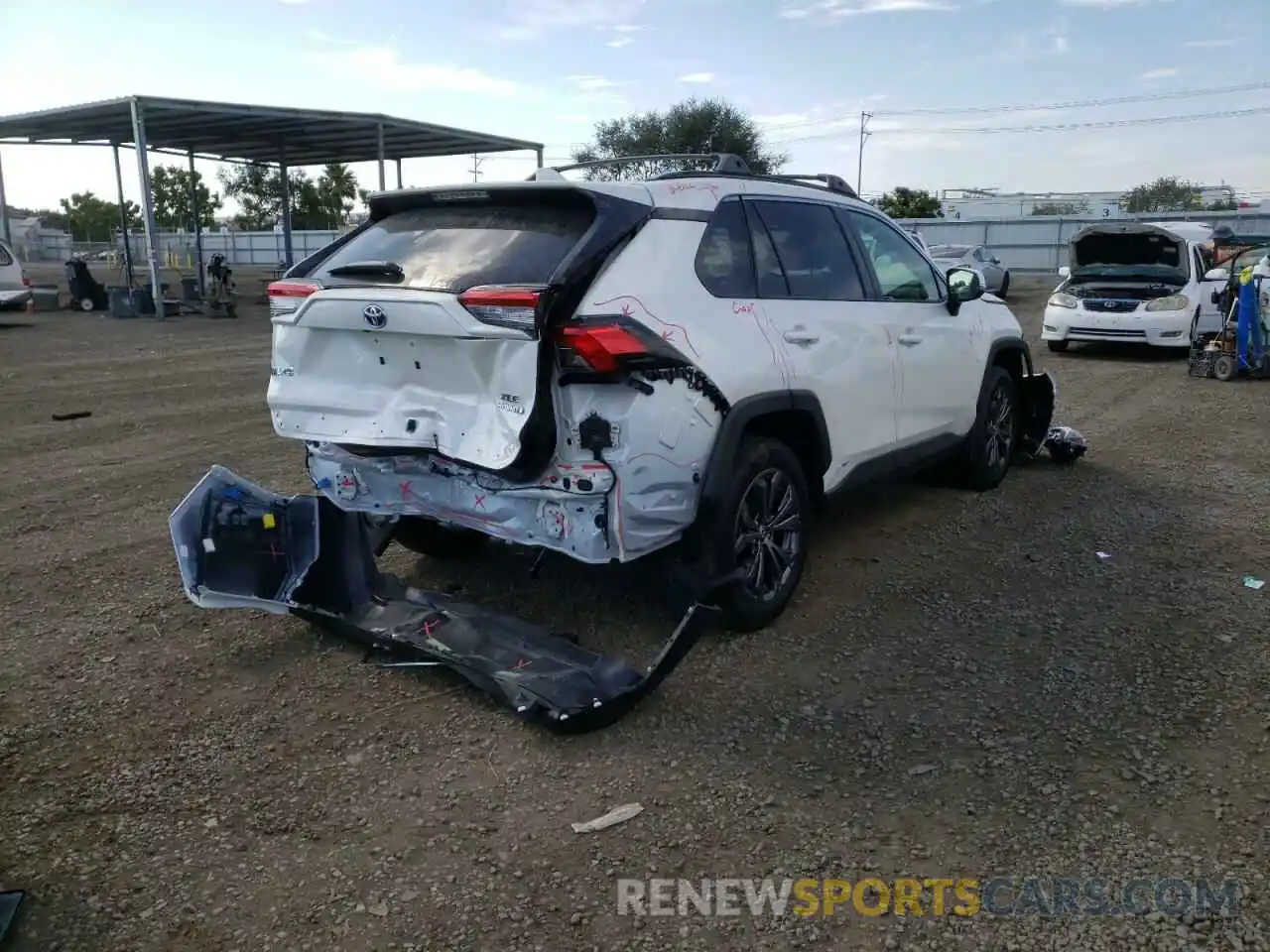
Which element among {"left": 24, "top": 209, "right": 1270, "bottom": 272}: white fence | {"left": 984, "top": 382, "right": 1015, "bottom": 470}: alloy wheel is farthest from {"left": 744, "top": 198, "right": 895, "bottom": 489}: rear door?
{"left": 24, "top": 209, "right": 1270, "bottom": 272}: white fence

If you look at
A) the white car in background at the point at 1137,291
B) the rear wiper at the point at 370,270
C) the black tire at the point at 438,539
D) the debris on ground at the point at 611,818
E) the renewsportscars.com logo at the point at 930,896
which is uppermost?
the rear wiper at the point at 370,270

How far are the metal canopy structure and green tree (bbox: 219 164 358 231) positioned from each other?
76.0 ft

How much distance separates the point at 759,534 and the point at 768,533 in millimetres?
75

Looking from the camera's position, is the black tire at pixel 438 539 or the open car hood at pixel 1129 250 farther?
the open car hood at pixel 1129 250

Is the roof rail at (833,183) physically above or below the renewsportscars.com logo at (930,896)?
above

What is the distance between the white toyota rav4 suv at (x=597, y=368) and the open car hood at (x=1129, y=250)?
1140 cm

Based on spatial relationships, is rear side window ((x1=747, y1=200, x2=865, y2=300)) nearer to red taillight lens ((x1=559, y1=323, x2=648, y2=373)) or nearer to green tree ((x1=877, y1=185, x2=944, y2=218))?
red taillight lens ((x1=559, y1=323, x2=648, y2=373))

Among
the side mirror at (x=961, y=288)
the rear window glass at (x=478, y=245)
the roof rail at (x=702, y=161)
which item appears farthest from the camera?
the side mirror at (x=961, y=288)

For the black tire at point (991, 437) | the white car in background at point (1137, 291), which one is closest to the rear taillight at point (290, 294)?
the black tire at point (991, 437)

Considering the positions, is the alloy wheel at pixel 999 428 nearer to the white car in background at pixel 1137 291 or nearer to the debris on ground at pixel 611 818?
the debris on ground at pixel 611 818

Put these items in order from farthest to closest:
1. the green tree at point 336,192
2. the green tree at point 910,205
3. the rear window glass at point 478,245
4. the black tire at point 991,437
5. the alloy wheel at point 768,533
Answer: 1. the green tree at point 336,192
2. the green tree at point 910,205
3. the black tire at point 991,437
4. the alloy wheel at point 768,533
5. the rear window glass at point 478,245

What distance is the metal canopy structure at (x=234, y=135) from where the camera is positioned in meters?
19.6

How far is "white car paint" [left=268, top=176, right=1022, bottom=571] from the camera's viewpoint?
11.8 ft

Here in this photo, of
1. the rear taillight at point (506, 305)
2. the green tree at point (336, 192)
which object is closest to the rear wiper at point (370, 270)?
the rear taillight at point (506, 305)
